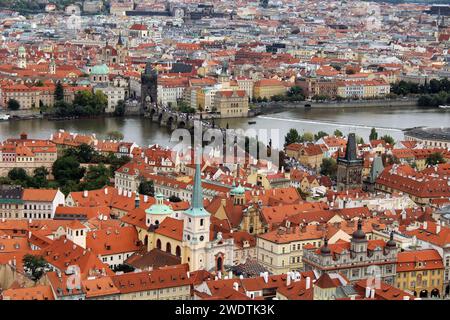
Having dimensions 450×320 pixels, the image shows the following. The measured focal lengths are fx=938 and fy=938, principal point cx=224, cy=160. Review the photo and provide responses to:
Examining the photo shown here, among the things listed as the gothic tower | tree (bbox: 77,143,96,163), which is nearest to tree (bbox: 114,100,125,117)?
the gothic tower

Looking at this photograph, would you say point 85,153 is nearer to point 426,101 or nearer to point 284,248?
point 284,248

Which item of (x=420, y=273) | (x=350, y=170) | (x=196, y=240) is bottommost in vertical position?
(x=350, y=170)

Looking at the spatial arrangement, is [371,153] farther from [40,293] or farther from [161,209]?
[40,293]

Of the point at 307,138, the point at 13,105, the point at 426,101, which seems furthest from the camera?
the point at 426,101

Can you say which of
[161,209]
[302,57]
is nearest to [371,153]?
[161,209]

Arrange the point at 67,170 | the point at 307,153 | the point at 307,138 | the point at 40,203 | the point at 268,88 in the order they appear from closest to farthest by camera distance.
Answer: the point at 40,203
the point at 67,170
the point at 307,153
the point at 307,138
the point at 268,88

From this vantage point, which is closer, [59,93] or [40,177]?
[40,177]

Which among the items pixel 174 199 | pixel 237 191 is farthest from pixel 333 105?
pixel 237 191
